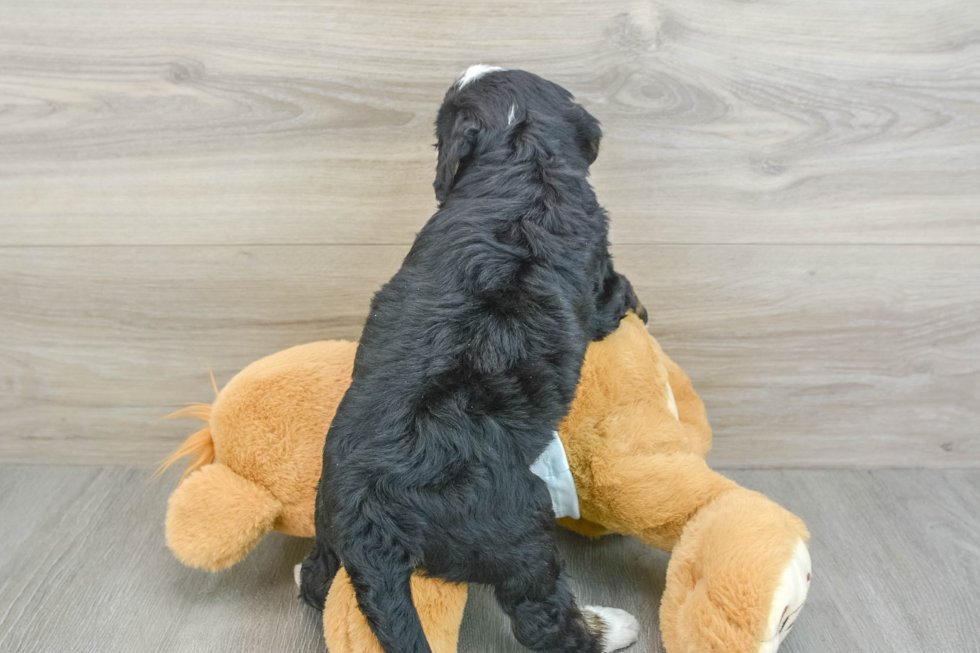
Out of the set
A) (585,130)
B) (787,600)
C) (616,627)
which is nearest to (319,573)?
(616,627)

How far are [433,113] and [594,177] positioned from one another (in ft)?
0.97

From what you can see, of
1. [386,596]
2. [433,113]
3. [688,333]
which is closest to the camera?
[386,596]

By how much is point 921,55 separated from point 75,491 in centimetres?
170

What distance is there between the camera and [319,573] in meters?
0.87

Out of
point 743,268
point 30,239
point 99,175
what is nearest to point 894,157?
Result: point 743,268

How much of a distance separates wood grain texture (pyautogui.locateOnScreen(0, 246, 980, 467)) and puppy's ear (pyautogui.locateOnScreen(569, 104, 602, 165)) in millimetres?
310

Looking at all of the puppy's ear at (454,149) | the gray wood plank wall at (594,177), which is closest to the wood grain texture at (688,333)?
the gray wood plank wall at (594,177)

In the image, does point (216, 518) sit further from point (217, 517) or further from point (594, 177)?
point (594, 177)

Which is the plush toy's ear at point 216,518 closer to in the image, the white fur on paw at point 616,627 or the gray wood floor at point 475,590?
the gray wood floor at point 475,590

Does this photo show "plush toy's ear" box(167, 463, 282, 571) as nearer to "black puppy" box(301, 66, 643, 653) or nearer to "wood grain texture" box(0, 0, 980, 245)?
"black puppy" box(301, 66, 643, 653)

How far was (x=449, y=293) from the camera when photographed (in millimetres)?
773

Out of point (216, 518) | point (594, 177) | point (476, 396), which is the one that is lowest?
point (216, 518)

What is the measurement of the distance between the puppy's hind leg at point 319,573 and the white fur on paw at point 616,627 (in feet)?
1.13

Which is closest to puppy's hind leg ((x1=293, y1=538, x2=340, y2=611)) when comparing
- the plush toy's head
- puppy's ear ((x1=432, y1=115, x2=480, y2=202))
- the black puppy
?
the black puppy
